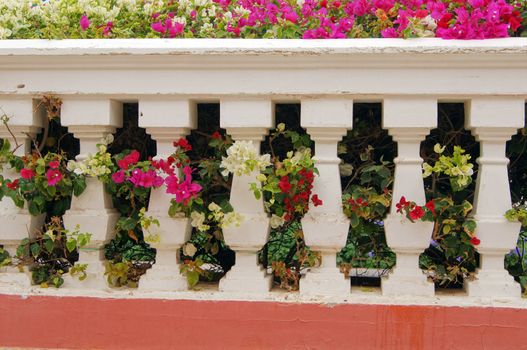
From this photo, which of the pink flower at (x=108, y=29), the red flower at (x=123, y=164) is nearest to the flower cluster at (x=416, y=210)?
the red flower at (x=123, y=164)

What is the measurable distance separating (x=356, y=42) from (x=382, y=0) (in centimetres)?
51

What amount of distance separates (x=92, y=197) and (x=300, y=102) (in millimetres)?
972

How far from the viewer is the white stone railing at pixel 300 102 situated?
7.28 ft

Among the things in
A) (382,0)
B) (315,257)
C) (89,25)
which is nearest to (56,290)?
(315,257)

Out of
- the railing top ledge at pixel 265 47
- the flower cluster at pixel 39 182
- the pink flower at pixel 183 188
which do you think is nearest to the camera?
the railing top ledge at pixel 265 47

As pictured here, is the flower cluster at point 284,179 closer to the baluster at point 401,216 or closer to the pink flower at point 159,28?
the baluster at point 401,216

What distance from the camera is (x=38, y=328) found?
7.80 feet

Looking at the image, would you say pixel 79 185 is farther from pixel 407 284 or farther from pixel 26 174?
pixel 407 284

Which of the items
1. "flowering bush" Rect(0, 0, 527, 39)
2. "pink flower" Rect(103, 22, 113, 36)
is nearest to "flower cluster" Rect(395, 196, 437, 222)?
"flowering bush" Rect(0, 0, 527, 39)

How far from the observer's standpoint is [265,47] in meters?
2.23

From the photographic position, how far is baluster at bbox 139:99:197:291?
7.80ft

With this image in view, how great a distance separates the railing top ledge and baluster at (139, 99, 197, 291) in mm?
231

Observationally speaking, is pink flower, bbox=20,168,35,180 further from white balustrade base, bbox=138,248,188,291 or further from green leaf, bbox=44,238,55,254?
white balustrade base, bbox=138,248,188,291

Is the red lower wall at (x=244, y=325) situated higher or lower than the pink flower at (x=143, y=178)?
lower
